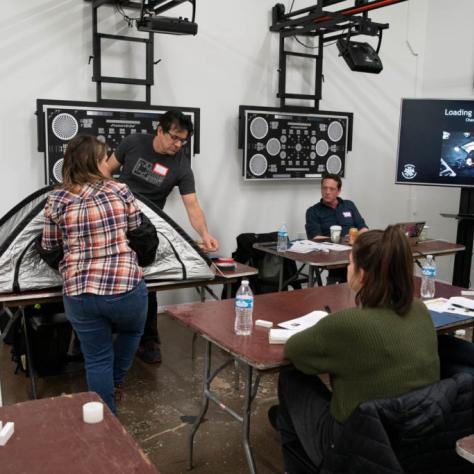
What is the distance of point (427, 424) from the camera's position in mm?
1619

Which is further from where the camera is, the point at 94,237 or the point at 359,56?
the point at 359,56

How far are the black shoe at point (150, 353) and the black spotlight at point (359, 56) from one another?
99.2 inches

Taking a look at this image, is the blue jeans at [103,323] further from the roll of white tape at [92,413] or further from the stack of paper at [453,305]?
the stack of paper at [453,305]

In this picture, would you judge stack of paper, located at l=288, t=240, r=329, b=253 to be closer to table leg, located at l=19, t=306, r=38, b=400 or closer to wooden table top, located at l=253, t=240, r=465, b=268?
wooden table top, located at l=253, t=240, r=465, b=268

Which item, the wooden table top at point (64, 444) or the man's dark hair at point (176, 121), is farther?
the man's dark hair at point (176, 121)

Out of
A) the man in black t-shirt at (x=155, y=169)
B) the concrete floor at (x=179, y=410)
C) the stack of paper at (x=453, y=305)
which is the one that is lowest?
the concrete floor at (x=179, y=410)

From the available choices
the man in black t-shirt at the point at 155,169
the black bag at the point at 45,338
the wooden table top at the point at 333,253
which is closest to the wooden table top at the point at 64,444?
the black bag at the point at 45,338

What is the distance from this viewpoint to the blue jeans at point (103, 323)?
8.26 ft

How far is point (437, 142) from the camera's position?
5188 mm

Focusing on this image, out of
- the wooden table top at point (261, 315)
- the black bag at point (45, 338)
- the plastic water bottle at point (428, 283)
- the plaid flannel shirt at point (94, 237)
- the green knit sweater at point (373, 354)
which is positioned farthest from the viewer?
the black bag at point (45, 338)

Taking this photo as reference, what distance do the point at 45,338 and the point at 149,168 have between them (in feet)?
3.98

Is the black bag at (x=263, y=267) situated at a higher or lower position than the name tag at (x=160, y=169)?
lower

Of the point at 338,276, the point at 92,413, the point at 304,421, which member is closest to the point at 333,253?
the point at 338,276

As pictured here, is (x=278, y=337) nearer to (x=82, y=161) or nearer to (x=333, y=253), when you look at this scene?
(x=82, y=161)
